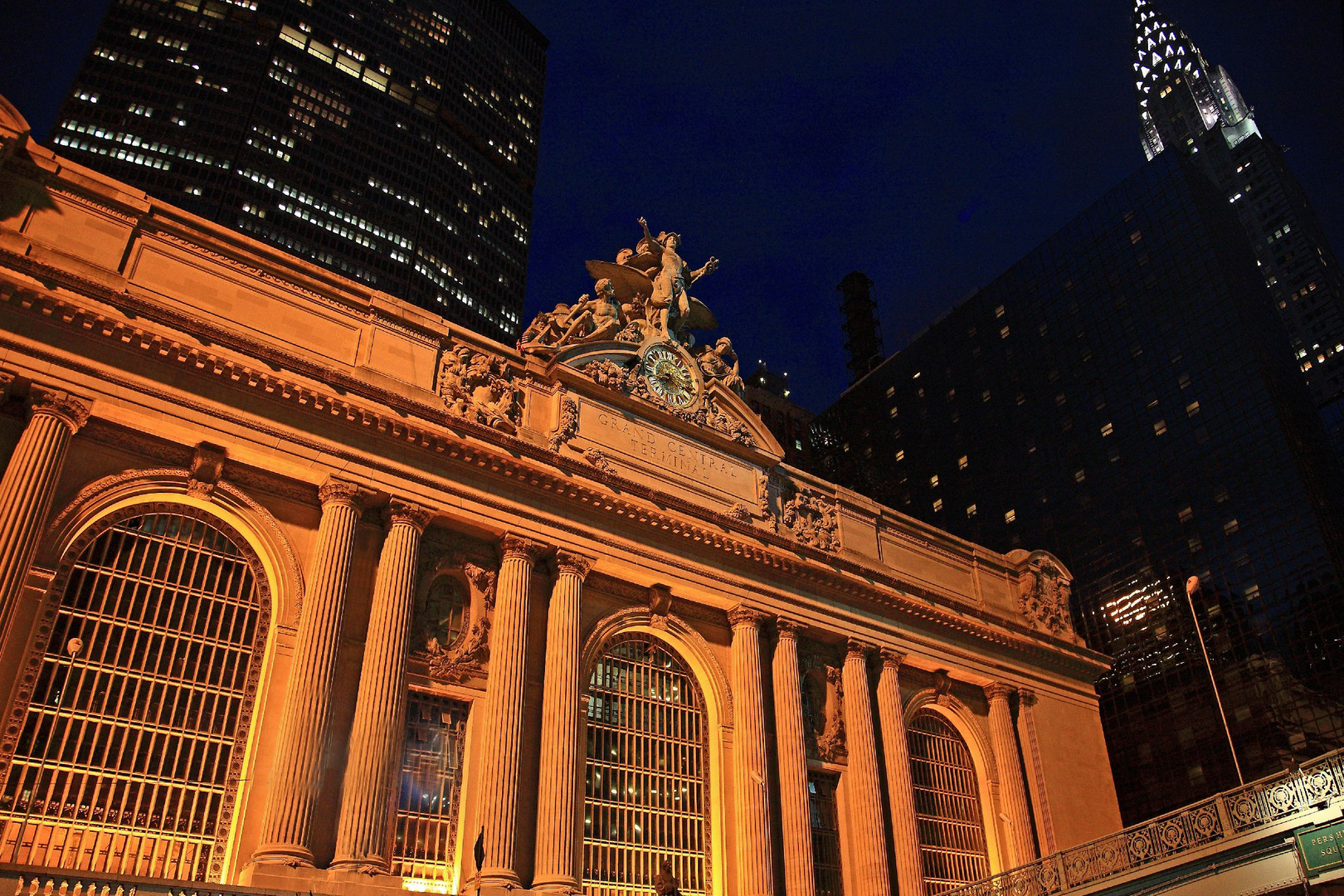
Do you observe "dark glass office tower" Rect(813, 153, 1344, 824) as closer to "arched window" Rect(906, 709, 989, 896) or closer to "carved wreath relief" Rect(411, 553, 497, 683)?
"arched window" Rect(906, 709, 989, 896)

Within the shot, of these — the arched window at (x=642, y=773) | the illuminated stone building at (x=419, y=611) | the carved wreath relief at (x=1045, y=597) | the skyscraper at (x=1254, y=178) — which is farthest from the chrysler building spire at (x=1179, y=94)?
the arched window at (x=642, y=773)

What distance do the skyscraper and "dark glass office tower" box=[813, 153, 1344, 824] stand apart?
4125cm

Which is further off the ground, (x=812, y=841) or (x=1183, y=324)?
(x=1183, y=324)

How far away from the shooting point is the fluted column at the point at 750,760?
2841cm

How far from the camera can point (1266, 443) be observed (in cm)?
6291

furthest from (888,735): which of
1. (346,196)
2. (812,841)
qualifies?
(346,196)

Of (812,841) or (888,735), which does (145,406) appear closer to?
(812,841)

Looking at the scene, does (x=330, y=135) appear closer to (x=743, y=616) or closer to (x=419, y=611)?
(x=743, y=616)

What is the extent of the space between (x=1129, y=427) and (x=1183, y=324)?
7.81 metres

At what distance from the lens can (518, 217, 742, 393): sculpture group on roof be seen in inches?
1321

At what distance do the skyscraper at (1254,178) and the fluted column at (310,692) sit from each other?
355 feet

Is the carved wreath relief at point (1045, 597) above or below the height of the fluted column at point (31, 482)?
above

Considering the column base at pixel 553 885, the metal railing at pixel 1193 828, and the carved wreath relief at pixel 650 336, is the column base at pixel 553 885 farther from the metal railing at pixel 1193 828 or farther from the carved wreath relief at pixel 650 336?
the carved wreath relief at pixel 650 336

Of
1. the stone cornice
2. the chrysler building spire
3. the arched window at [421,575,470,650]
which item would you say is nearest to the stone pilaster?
the stone cornice
